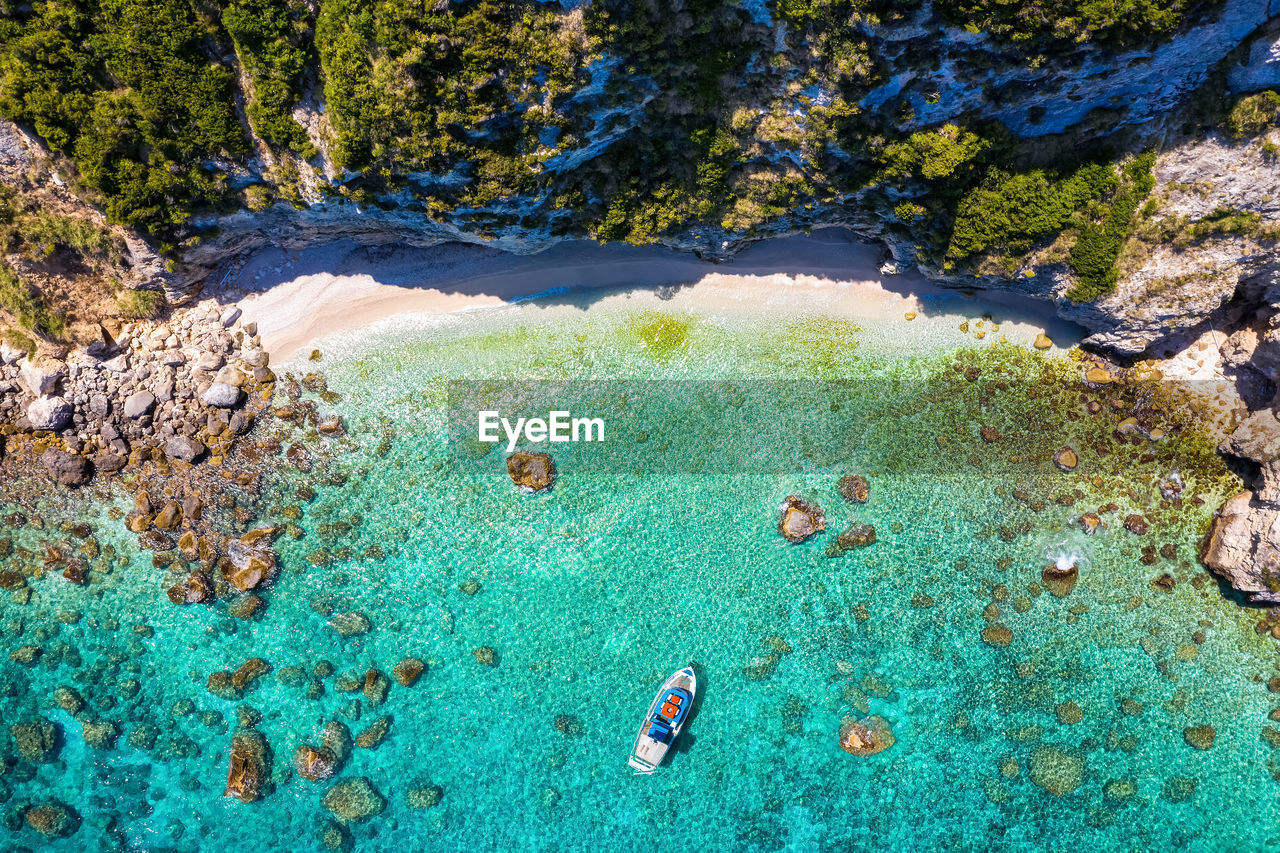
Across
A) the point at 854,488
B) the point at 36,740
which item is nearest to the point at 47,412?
the point at 36,740

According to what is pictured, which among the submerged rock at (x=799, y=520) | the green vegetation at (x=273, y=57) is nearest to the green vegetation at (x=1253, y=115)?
the submerged rock at (x=799, y=520)

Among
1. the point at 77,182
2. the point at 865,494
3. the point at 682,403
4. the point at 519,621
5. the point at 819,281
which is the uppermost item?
the point at 77,182

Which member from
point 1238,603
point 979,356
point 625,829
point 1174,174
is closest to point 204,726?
point 625,829

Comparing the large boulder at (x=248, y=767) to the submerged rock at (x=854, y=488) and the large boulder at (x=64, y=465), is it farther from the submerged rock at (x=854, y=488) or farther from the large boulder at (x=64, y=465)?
the submerged rock at (x=854, y=488)

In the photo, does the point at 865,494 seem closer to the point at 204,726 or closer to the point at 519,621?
the point at 519,621

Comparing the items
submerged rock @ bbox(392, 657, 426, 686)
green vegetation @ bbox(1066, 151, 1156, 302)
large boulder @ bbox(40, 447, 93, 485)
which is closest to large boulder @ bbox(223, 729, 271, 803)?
submerged rock @ bbox(392, 657, 426, 686)

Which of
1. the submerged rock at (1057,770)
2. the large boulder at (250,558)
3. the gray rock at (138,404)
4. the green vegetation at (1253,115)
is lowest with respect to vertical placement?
the submerged rock at (1057,770)

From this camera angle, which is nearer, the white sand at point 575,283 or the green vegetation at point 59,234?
the green vegetation at point 59,234
